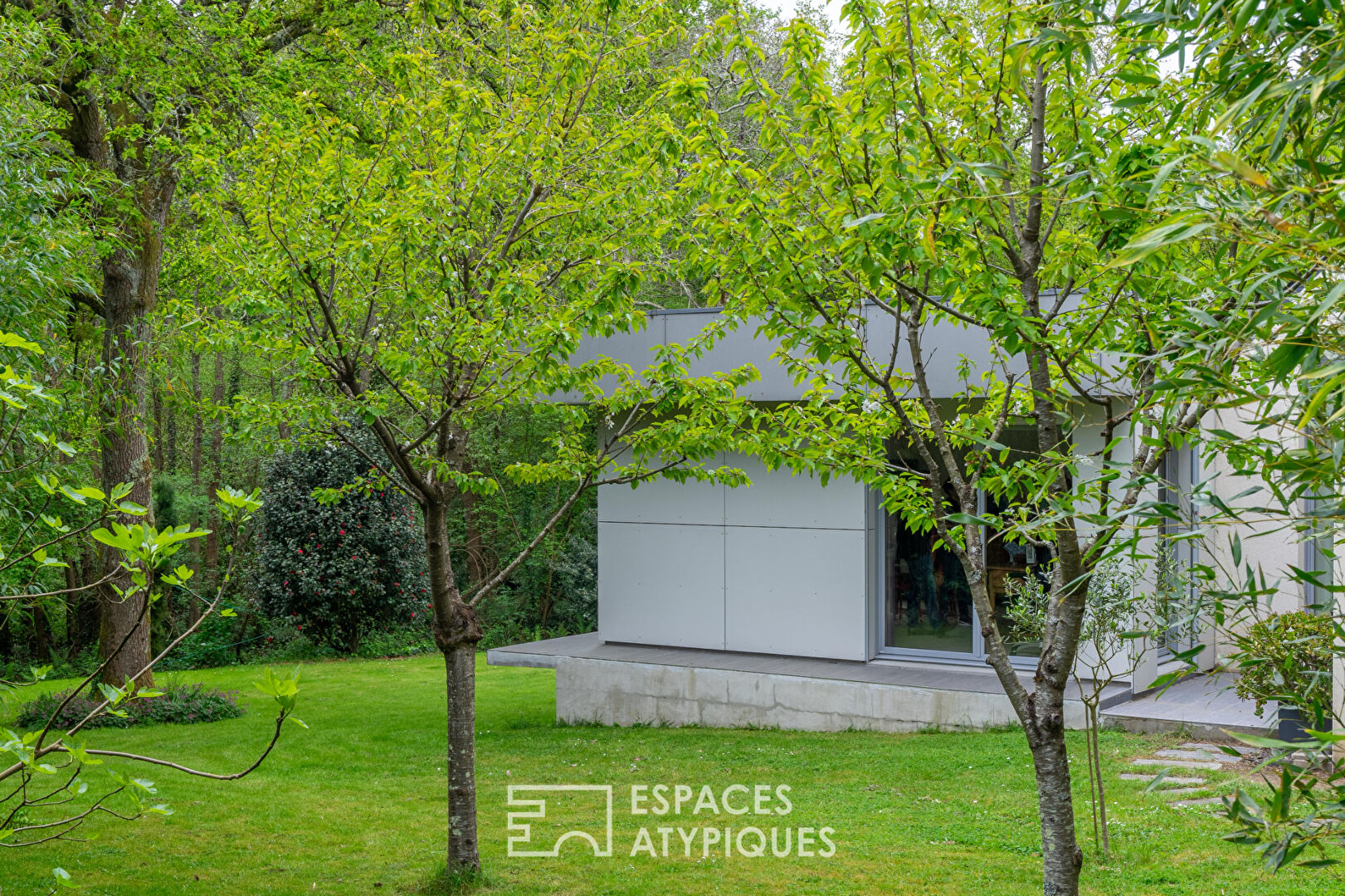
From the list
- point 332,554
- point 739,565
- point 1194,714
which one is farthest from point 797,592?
point 332,554

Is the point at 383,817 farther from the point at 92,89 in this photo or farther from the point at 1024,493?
the point at 92,89

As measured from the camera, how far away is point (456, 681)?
6.31 m

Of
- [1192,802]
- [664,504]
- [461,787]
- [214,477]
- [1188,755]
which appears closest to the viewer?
[461,787]

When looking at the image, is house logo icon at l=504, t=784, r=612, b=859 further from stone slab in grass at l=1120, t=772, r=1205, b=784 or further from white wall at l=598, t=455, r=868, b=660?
stone slab in grass at l=1120, t=772, r=1205, b=784

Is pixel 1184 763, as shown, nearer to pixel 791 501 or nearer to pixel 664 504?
pixel 791 501

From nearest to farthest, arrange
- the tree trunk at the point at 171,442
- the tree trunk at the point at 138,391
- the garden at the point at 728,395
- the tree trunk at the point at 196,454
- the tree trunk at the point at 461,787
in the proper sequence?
the garden at the point at 728,395, the tree trunk at the point at 461,787, the tree trunk at the point at 138,391, the tree trunk at the point at 196,454, the tree trunk at the point at 171,442

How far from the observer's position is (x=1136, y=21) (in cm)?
207

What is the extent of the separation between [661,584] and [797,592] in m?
1.72

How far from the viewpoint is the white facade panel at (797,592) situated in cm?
1172

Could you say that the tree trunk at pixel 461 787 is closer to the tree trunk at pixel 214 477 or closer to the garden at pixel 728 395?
the garden at pixel 728 395

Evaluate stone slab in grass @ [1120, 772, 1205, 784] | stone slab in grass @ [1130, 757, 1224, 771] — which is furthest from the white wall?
stone slab in grass @ [1120, 772, 1205, 784]

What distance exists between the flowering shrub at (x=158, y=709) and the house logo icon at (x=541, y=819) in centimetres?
573

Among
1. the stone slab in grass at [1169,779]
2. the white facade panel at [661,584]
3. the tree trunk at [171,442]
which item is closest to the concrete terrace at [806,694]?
the white facade panel at [661,584]

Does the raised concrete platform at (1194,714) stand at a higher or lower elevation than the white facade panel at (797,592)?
lower
